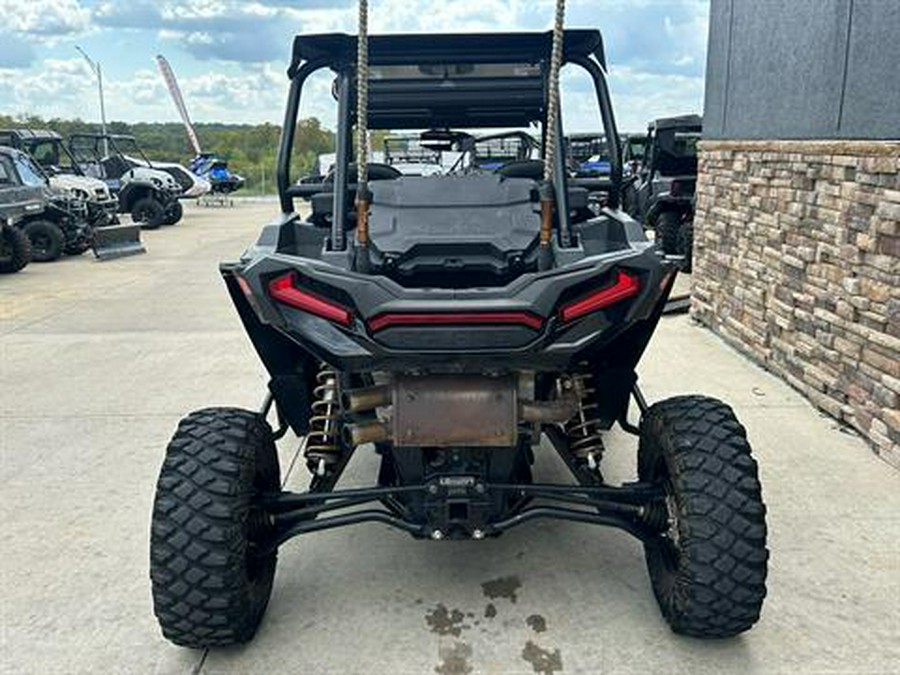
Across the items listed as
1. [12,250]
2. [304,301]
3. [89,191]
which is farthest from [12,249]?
[304,301]

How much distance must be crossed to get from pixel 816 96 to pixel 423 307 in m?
3.96

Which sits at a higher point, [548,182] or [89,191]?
[548,182]

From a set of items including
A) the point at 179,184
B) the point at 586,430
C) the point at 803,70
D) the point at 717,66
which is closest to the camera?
the point at 586,430

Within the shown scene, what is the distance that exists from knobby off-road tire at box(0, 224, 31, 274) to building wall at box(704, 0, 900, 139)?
29.9 feet

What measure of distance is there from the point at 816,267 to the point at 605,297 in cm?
332

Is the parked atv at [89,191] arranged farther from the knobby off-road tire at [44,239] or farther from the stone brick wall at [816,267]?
the stone brick wall at [816,267]

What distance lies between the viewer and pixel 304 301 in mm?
2354

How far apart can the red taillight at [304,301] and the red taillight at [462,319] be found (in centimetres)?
10

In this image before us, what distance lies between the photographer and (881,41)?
4297 mm

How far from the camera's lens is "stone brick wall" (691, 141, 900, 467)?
425 cm

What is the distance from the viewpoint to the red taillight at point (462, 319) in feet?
7.48

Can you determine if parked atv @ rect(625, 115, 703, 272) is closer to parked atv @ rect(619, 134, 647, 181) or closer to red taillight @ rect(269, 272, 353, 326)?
parked atv @ rect(619, 134, 647, 181)

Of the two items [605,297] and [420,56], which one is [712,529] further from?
[420,56]

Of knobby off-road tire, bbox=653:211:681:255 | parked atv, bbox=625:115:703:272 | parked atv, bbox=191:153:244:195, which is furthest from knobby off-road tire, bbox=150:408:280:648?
parked atv, bbox=191:153:244:195
